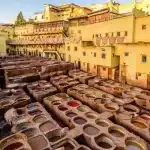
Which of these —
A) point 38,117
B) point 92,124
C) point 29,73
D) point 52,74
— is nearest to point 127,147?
point 92,124

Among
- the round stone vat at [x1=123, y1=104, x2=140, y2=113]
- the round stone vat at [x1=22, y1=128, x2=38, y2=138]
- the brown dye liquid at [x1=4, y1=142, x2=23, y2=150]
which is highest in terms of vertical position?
the round stone vat at [x1=123, y1=104, x2=140, y2=113]

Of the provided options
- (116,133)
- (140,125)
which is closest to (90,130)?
(116,133)

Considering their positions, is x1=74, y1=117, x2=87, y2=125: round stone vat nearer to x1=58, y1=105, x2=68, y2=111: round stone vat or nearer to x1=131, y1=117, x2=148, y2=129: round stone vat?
x1=58, y1=105, x2=68, y2=111: round stone vat

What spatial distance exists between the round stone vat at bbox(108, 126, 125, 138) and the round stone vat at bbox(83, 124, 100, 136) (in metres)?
1.22

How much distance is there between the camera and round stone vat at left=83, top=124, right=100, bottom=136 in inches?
581

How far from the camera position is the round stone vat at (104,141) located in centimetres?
1330

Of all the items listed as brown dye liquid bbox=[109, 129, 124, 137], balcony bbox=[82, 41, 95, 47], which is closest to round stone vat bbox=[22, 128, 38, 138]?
brown dye liquid bbox=[109, 129, 124, 137]

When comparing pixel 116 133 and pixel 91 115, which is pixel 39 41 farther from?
pixel 116 133

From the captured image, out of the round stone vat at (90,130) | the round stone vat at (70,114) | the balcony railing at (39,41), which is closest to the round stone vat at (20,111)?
the round stone vat at (70,114)

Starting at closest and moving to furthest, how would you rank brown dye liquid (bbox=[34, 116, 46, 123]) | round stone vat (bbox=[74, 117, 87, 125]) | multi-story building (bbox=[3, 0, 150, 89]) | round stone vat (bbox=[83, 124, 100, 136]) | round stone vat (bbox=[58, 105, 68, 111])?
round stone vat (bbox=[83, 124, 100, 136])
round stone vat (bbox=[74, 117, 87, 125])
brown dye liquid (bbox=[34, 116, 46, 123])
round stone vat (bbox=[58, 105, 68, 111])
multi-story building (bbox=[3, 0, 150, 89])

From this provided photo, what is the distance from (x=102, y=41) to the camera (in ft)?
109

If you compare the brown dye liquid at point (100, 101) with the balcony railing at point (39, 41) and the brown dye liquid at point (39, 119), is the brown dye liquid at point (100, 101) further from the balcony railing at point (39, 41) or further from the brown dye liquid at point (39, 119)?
the balcony railing at point (39, 41)

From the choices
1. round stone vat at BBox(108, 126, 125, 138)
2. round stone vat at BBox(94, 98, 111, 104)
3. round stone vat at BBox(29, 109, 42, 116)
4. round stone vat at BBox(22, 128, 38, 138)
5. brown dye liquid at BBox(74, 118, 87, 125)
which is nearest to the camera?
round stone vat at BBox(22, 128, 38, 138)

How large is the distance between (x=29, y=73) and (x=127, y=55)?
1915cm
